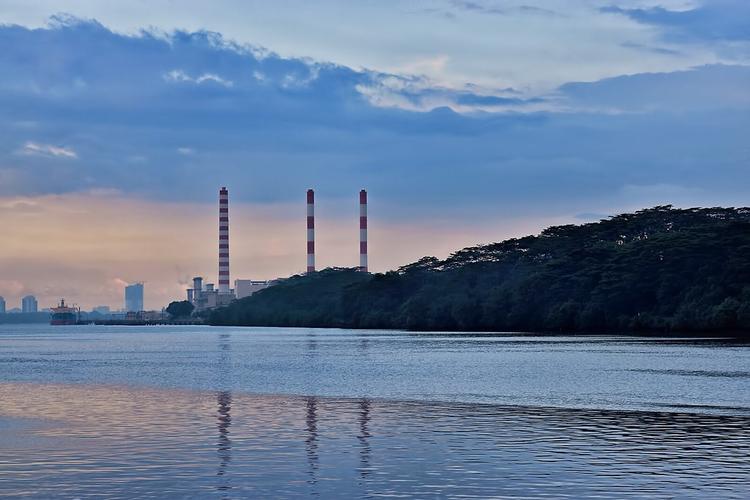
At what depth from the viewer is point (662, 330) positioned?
156 metres

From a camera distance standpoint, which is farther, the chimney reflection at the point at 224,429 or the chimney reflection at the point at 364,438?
the chimney reflection at the point at 224,429

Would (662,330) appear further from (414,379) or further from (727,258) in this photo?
(414,379)

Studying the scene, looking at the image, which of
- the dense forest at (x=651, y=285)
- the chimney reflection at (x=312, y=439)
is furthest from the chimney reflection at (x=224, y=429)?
the dense forest at (x=651, y=285)

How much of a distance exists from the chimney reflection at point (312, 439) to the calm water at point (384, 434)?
8 cm

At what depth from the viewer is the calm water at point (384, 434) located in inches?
1005

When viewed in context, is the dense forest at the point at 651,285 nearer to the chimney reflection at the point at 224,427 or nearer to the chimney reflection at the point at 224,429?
the chimney reflection at the point at 224,427

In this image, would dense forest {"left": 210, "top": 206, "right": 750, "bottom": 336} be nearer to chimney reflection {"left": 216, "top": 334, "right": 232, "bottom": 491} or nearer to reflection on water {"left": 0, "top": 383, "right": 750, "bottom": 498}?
chimney reflection {"left": 216, "top": 334, "right": 232, "bottom": 491}

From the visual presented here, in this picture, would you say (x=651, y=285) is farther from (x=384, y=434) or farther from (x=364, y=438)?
(x=364, y=438)

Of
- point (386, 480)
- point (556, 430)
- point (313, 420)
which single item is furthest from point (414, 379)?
point (386, 480)

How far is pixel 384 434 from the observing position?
35.2 metres

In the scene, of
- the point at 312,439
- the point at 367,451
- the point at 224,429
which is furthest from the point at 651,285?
the point at 367,451

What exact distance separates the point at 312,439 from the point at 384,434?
104 inches

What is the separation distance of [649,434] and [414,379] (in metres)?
30.2

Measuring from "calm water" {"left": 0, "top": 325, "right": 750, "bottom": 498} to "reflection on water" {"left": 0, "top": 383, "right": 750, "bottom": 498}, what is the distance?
0.24ft
